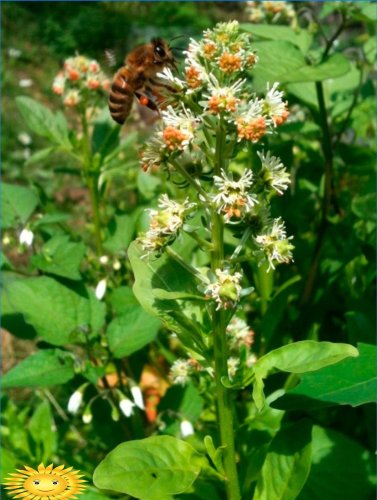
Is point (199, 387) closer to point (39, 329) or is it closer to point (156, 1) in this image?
point (39, 329)

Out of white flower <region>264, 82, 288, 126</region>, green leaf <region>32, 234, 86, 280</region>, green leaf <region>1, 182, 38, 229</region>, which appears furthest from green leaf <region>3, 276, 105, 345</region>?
white flower <region>264, 82, 288, 126</region>

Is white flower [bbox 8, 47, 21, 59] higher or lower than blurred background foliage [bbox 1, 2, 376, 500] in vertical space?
lower

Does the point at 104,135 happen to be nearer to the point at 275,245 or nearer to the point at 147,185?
the point at 147,185

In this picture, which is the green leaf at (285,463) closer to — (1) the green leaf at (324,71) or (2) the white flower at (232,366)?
(2) the white flower at (232,366)

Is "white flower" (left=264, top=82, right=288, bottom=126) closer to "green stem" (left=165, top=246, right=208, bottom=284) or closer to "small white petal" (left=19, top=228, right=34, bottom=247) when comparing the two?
"green stem" (left=165, top=246, right=208, bottom=284)

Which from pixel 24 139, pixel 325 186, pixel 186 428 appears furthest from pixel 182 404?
pixel 24 139

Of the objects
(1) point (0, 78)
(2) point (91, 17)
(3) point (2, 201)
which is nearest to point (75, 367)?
(3) point (2, 201)
